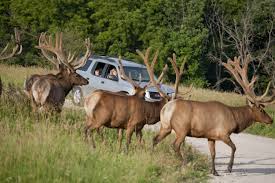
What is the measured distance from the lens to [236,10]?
201ft

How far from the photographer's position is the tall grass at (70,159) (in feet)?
30.7

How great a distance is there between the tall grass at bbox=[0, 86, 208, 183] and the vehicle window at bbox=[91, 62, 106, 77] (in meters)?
8.95

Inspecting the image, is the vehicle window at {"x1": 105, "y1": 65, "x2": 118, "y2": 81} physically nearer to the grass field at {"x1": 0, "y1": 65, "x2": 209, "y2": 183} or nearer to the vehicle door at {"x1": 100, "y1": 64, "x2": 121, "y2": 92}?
the vehicle door at {"x1": 100, "y1": 64, "x2": 121, "y2": 92}

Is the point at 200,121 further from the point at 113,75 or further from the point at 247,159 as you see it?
the point at 113,75

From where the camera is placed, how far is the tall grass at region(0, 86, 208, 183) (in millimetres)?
9359

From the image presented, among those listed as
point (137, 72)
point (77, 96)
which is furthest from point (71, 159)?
point (77, 96)

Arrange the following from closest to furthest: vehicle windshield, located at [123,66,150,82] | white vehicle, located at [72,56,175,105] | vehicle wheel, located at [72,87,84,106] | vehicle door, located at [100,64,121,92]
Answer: white vehicle, located at [72,56,175,105] < vehicle windshield, located at [123,66,150,82] < vehicle door, located at [100,64,121,92] < vehicle wheel, located at [72,87,84,106]

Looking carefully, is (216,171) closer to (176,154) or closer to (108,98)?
(176,154)

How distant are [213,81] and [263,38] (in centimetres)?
683

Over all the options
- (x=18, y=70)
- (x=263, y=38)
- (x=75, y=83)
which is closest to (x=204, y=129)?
(x=75, y=83)

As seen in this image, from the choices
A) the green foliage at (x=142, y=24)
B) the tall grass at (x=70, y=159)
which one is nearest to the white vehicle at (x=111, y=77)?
the tall grass at (x=70, y=159)

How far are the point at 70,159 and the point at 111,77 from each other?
1254 cm

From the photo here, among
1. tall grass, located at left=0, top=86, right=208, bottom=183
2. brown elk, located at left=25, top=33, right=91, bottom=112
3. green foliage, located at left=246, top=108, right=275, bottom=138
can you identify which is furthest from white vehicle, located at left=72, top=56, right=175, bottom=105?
tall grass, located at left=0, top=86, right=208, bottom=183

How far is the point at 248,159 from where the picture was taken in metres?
15.7
